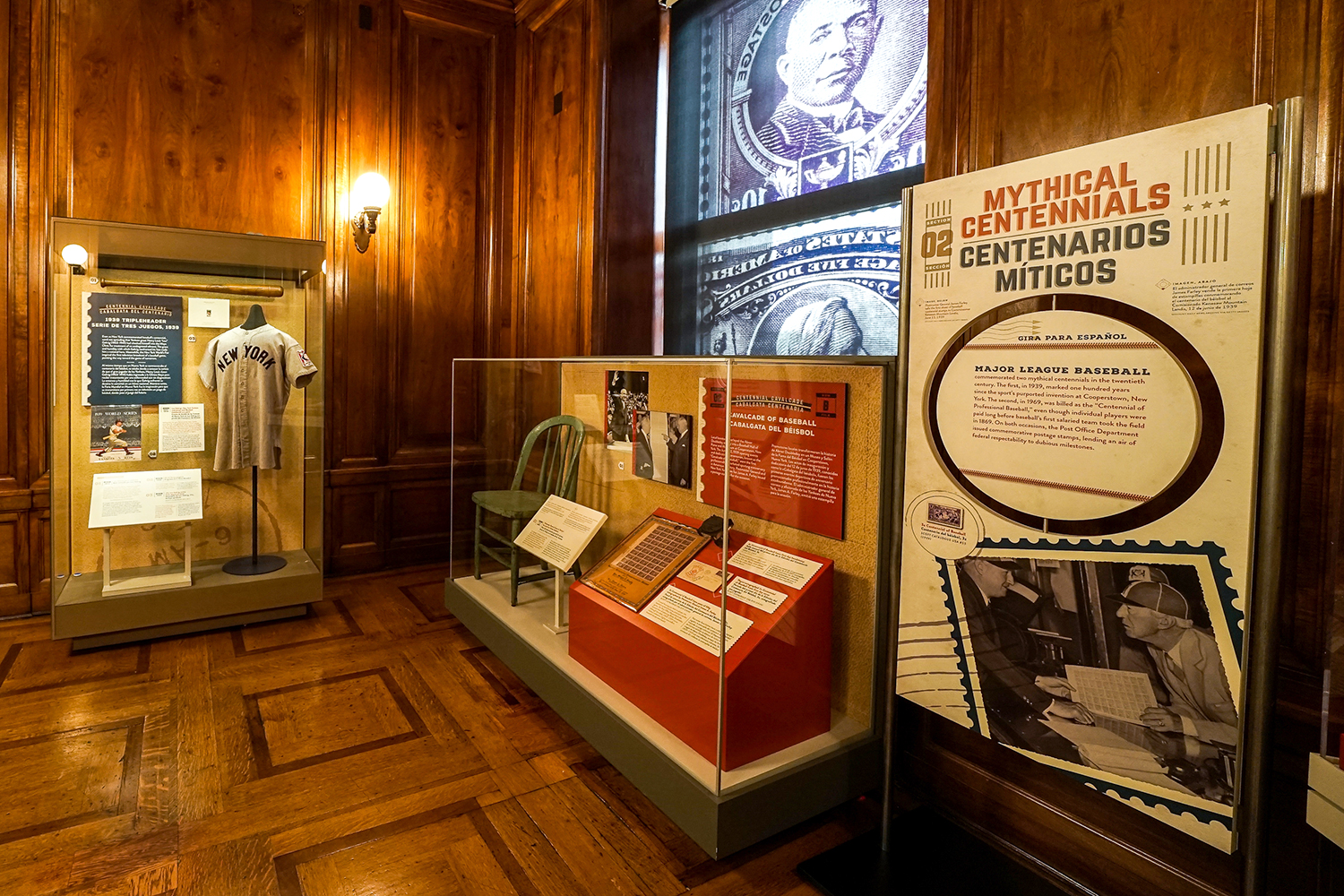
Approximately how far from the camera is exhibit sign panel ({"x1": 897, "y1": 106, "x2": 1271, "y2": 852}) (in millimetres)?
1257

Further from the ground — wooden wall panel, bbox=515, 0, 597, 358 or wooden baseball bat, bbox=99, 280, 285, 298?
wooden wall panel, bbox=515, 0, 597, 358

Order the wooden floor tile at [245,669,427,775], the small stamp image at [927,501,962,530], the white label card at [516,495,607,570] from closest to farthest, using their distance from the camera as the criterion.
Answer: the small stamp image at [927,501,962,530], the wooden floor tile at [245,669,427,775], the white label card at [516,495,607,570]

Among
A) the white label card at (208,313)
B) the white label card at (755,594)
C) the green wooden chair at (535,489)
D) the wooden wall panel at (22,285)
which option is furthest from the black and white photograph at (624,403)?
the wooden wall panel at (22,285)

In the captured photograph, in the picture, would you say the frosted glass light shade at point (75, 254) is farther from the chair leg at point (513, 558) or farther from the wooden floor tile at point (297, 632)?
the chair leg at point (513, 558)

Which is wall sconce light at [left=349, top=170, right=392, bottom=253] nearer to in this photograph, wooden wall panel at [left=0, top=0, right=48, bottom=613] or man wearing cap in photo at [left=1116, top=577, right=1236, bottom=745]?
wooden wall panel at [left=0, top=0, right=48, bottom=613]

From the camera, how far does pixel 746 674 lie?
1.81 metres

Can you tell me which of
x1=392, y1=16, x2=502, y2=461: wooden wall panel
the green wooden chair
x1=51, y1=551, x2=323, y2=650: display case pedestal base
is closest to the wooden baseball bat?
x1=392, y1=16, x2=502, y2=461: wooden wall panel

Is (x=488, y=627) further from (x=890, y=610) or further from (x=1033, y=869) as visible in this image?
(x=1033, y=869)

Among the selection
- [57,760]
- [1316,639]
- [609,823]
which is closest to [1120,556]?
[1316,639]

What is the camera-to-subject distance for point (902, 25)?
96.9 inches

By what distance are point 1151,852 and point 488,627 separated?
2.16 meters

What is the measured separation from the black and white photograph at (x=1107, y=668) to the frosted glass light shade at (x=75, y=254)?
3210mm

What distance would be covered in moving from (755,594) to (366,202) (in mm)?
2996

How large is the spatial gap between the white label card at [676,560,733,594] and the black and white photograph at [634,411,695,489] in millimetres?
223
